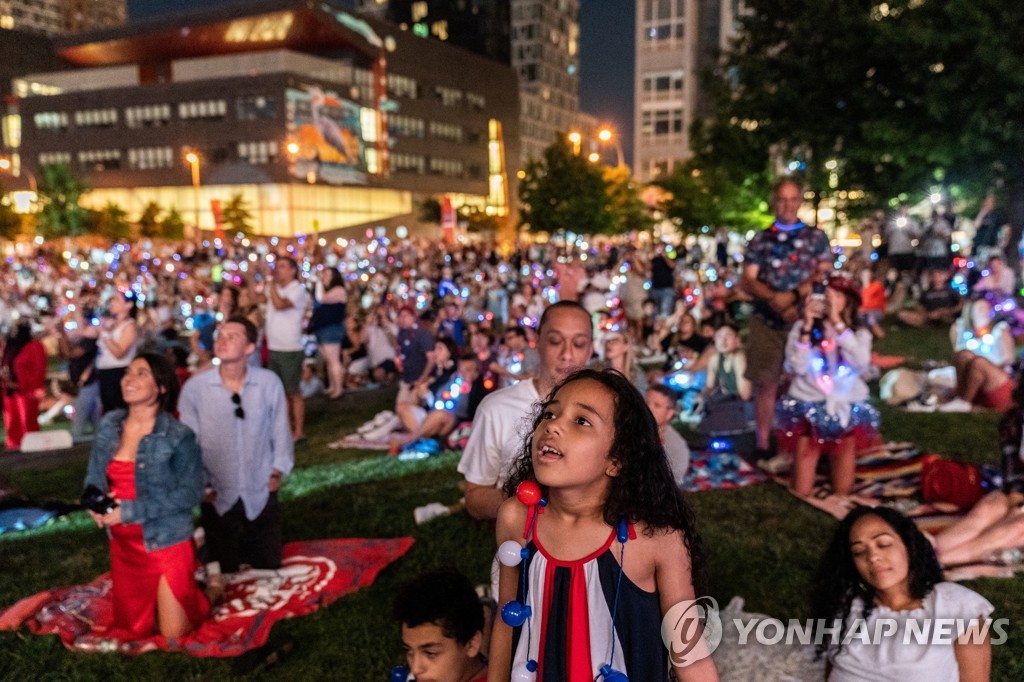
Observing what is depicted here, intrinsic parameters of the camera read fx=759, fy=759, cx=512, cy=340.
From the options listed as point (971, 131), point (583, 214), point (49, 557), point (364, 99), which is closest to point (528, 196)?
point (583, 214)

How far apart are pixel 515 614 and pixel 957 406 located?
7.47m

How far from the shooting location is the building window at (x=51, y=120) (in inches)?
2413

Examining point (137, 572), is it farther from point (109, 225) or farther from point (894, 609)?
point (109, 225)

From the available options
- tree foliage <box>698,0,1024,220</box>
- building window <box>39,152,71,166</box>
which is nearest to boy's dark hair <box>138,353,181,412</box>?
tree foliage <box>698,0,1024,220</box>

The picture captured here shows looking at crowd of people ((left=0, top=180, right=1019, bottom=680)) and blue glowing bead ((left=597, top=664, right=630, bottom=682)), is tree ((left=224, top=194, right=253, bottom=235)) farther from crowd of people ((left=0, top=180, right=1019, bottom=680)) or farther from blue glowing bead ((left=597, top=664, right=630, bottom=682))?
blue glowing bead ((left=597, top=664, right=630, bottom=682))

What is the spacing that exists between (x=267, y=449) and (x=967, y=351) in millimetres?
6935

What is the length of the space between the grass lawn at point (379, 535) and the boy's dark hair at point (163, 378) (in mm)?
1370

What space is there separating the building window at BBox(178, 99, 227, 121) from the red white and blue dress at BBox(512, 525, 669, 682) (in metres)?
60.8

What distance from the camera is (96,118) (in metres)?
60.3

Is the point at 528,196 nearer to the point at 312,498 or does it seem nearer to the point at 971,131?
the point at 971,131

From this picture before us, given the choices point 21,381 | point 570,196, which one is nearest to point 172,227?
point 570,196

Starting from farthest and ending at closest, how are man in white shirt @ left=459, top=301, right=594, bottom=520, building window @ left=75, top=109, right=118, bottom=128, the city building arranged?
building window @ left=75, top=109, right=118, bottom=128 < the city building < man in white shirt @ left=459, top=301, right=594, bottom=520

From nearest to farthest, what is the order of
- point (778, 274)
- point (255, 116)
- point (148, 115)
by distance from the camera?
point (778, 274)
point (255, 116)
point (148, 115)

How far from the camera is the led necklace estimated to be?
2051 millimetres
